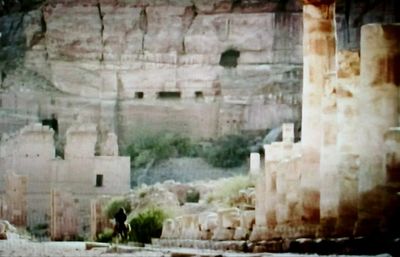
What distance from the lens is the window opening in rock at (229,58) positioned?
47.9 metres

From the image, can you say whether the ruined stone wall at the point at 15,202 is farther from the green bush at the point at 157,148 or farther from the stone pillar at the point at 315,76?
the stone pillar at the point at 315,76

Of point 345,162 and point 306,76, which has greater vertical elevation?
point 306,76

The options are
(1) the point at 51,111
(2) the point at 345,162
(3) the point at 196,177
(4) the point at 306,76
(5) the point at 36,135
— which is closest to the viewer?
(2) the point at 345,162

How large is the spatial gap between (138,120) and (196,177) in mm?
4757

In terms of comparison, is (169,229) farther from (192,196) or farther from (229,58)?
(229,58)

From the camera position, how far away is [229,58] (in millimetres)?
48250

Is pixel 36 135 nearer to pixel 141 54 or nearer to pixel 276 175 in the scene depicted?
pixel 141 54

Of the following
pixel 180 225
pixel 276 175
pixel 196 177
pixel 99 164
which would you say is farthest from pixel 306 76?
pixel 196 177

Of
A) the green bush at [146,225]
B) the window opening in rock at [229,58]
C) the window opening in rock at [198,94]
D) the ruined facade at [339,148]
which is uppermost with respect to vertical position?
the window opening in rock at [229,58]

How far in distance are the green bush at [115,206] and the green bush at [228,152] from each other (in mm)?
11300

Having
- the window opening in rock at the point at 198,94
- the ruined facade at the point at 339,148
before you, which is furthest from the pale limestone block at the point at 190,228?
the window opening in rock at the point at 198,94

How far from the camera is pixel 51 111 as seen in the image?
46438 mm

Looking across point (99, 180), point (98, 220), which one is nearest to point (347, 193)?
point (98, 220)

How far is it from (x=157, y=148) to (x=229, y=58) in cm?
497
